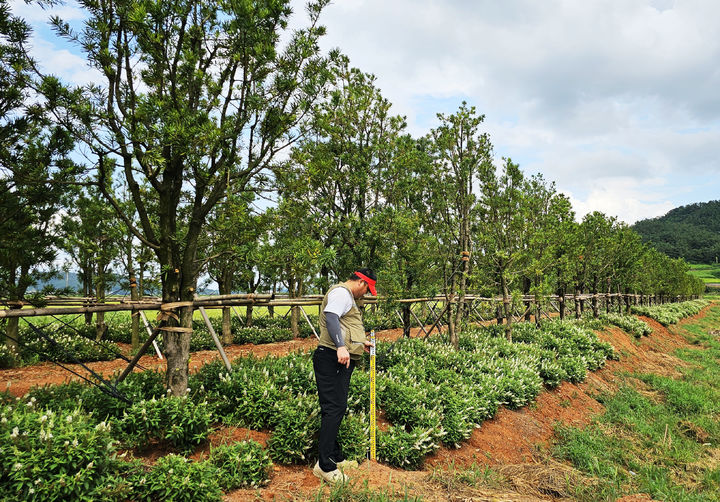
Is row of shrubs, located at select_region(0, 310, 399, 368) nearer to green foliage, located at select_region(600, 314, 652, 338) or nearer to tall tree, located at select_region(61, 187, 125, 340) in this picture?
tall tree, located at select_region(61, 187, 125, 340)

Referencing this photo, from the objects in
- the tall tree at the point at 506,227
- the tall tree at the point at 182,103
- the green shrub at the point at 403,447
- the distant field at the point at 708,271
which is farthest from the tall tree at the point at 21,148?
the distant field at the point at 708,271

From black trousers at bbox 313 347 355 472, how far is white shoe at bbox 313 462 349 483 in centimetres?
6

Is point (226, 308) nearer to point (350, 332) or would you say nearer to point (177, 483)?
point (350, 332)

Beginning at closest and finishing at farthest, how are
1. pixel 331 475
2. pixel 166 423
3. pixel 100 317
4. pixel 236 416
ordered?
pixel 331 475, pixel 166 423, pixel 236 416, pixel 100 317

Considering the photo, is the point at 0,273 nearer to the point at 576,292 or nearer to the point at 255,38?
Answer: the point at 255,38

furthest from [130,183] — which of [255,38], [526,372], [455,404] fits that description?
[526,372]

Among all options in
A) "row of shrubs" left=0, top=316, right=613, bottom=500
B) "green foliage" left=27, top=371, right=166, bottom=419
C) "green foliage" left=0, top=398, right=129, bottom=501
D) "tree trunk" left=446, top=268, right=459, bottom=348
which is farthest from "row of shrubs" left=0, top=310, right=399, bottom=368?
"green foliage" left=0, top=398, right=129, bottom=501

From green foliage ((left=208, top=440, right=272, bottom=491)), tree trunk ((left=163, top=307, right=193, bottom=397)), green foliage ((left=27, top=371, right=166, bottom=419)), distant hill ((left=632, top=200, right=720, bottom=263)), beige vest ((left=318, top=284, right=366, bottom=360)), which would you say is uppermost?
distant hill ((left=632, top=200, right=720, bottom=263))

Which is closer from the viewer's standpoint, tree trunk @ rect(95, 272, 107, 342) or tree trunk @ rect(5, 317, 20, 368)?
tree trunk @ rect(5, 317, 20, 368)

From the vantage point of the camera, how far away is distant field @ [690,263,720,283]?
330 feet

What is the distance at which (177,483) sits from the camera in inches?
139

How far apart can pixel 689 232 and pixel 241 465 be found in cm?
16588

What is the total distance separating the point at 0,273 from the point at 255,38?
8.18 m

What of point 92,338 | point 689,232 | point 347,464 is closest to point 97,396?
point 347,464
